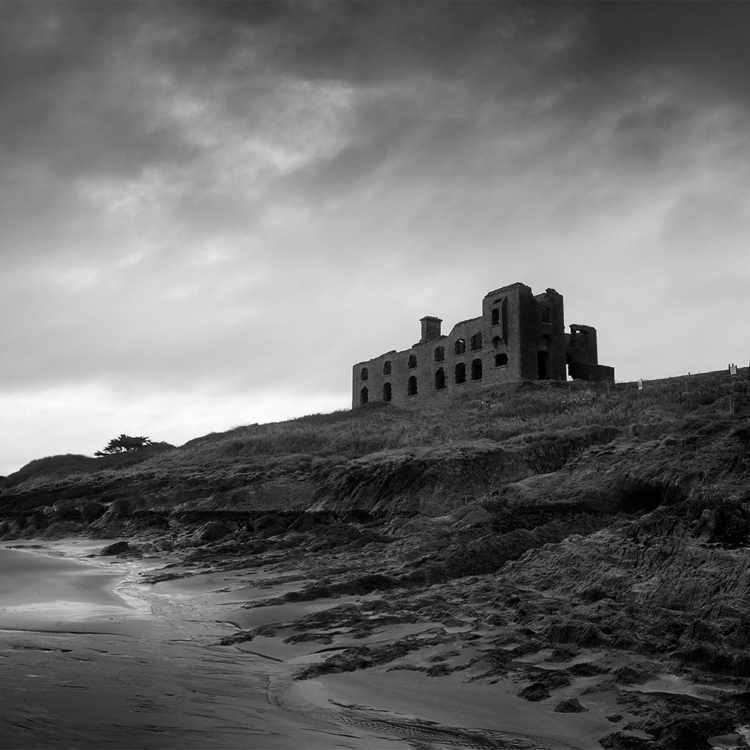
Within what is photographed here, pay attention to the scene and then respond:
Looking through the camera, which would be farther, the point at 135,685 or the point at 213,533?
the point at 213,533

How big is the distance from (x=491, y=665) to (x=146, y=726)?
2014mm

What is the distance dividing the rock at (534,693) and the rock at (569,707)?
12cm

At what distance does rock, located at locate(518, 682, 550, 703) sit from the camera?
3.57 metres

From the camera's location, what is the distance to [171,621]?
5793 mm

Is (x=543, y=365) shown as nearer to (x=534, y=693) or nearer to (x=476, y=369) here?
(x=476, y=369)

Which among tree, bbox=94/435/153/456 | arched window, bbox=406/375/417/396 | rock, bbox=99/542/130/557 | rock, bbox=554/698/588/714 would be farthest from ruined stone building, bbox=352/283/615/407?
rock, bbox=554/698/588/714

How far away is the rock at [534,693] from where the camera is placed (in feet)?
11.7

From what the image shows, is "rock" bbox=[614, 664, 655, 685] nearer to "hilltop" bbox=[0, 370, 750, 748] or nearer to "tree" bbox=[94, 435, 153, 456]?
"hilltop" bbox=[0, 370, 750, 748]

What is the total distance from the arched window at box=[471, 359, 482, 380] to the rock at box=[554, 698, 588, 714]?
1790 inches

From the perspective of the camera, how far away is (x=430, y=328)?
5553cm

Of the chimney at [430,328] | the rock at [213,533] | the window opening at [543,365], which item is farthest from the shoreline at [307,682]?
the chimney at [430,328]

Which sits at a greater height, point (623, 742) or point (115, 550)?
point (623, 742)

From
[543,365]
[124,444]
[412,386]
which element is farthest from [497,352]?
[124,444]

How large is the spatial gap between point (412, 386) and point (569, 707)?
5068 centimetres
